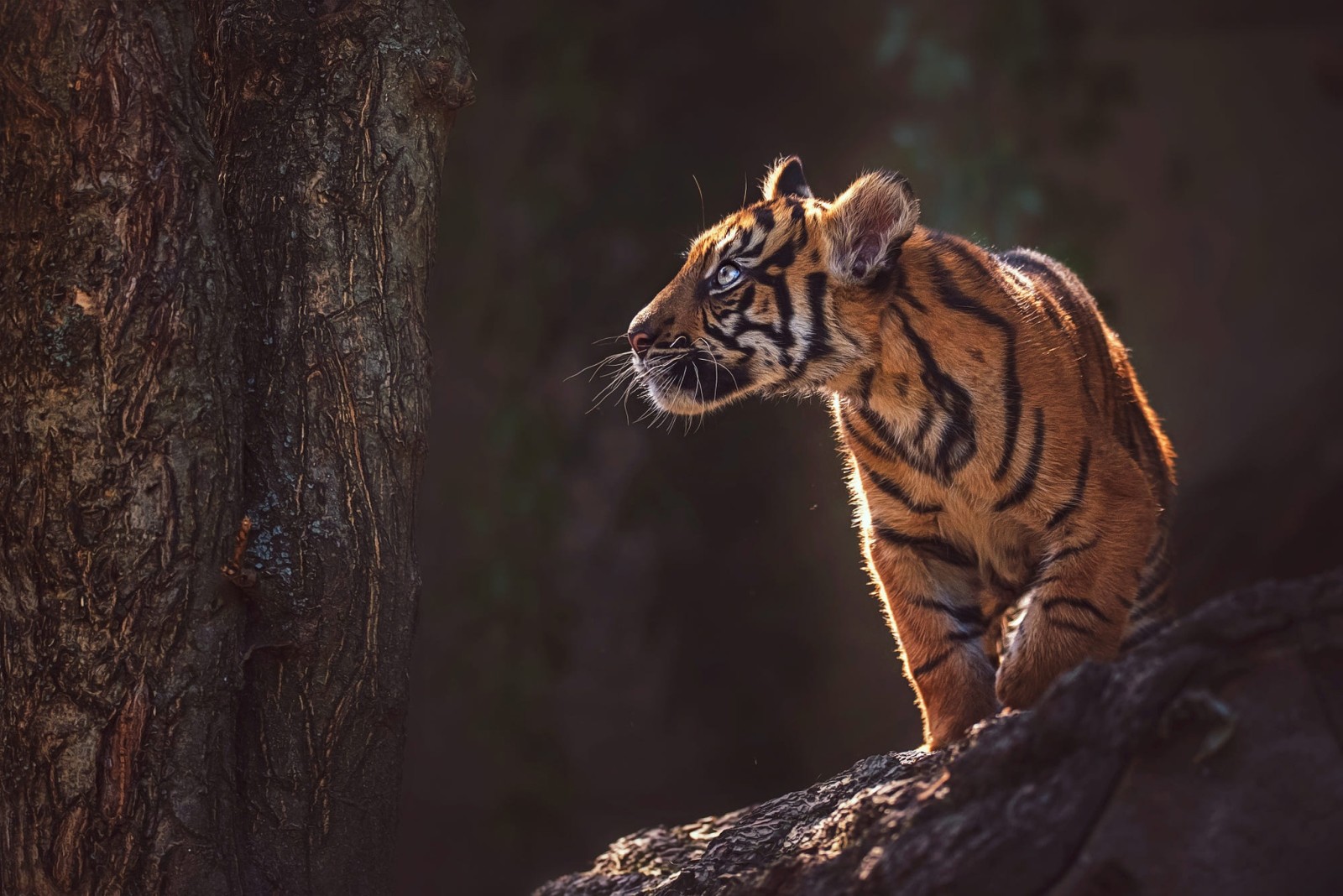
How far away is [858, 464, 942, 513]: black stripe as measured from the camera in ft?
10.5

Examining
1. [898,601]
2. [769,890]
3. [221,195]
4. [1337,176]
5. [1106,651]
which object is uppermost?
[1337,176]

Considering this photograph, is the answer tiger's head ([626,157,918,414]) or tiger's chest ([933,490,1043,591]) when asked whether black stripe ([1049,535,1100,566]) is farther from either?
tiger's head ([626,157,918,414])

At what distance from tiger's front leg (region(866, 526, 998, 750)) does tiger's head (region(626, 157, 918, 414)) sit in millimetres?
484

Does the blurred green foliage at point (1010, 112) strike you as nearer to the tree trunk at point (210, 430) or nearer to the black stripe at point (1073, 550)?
the black stripe at point (1073, 550)

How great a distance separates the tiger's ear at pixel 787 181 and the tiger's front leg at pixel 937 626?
1.06 metres

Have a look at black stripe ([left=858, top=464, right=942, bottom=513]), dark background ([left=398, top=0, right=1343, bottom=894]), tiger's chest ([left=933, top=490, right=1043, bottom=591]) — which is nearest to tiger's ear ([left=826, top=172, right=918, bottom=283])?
black stripe ([left=858, top=464, right=942, bottom=513])

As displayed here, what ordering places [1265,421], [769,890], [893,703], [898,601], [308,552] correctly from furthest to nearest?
[1265,421]
[893,703]
[898,601]
[308,552]
[769,890]

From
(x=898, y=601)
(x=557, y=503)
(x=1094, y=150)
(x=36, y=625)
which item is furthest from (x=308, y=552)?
(x=1094, y=150)

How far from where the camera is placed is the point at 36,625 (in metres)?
2.37

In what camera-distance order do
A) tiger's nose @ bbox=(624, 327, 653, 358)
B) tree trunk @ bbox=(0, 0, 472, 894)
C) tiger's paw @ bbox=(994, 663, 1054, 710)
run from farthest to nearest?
tiger's nose @ bbox=(624, 327, 653, 358) < tiger's paw @ bbox=(994, 663, 1054, 710) < tree trunk @ bbox=(0, 0, 472, 894)

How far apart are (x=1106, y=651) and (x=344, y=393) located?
1.83 meters

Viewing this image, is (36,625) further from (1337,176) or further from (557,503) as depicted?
(1337,176)

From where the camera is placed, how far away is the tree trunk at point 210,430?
2.38m

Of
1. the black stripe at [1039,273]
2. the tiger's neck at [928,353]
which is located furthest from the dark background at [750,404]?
the tiger's neck at [928,353]
